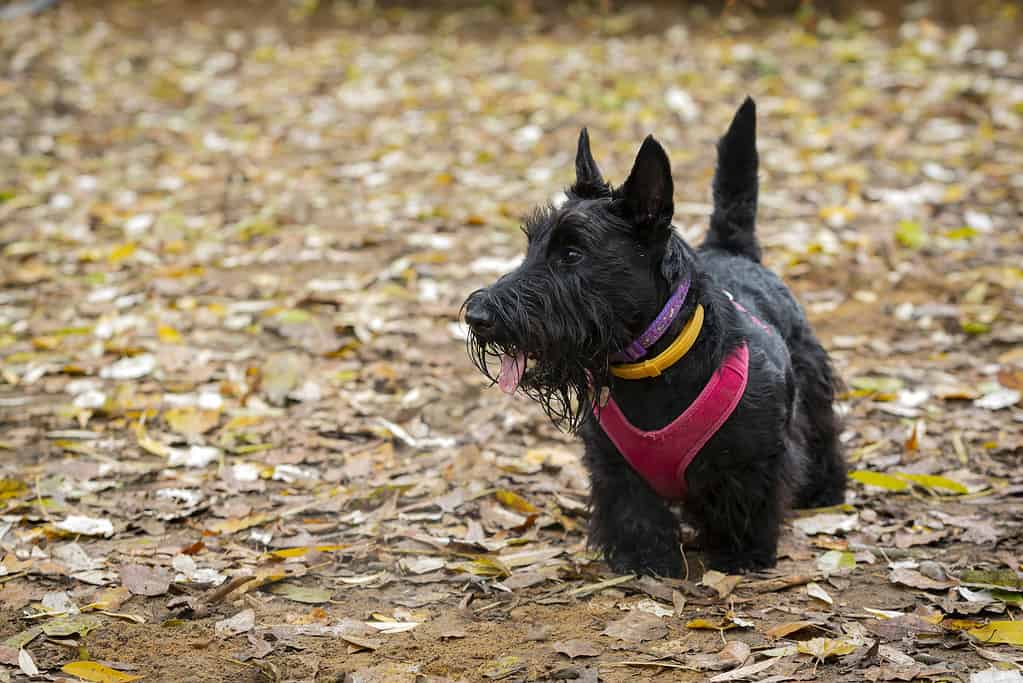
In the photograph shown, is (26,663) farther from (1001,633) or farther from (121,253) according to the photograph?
(121,253)

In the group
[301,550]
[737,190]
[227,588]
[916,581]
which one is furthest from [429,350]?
[916,581]

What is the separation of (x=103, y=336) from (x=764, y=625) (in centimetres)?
414

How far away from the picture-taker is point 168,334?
21.0 feet

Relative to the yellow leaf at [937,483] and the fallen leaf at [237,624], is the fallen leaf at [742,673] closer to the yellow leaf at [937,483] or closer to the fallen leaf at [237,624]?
the fallen leaf at [237,624]

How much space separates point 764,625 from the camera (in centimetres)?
374

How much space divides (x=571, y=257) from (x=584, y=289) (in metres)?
0.12

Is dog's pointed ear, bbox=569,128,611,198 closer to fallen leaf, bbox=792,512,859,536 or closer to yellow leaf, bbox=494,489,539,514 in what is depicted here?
yellow leaf, bbox=494,489,539,514

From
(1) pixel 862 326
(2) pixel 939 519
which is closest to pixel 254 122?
(1) pixel 862 326

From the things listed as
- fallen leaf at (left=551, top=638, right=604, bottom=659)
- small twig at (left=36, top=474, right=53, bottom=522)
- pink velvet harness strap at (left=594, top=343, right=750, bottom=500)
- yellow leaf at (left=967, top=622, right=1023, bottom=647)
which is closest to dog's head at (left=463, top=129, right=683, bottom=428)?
pink velvet harness strap at (left=594, top=343, right=750, bottom=500)

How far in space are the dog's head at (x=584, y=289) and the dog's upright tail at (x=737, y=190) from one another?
927 millimetres

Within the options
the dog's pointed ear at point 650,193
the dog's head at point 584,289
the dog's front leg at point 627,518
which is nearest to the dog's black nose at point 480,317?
the dog's head at point 584,289

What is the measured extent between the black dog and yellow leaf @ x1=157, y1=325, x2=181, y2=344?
291 cm

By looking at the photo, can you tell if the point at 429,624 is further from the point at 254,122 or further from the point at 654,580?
the point at 254,122

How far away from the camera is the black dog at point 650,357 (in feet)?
12.0
